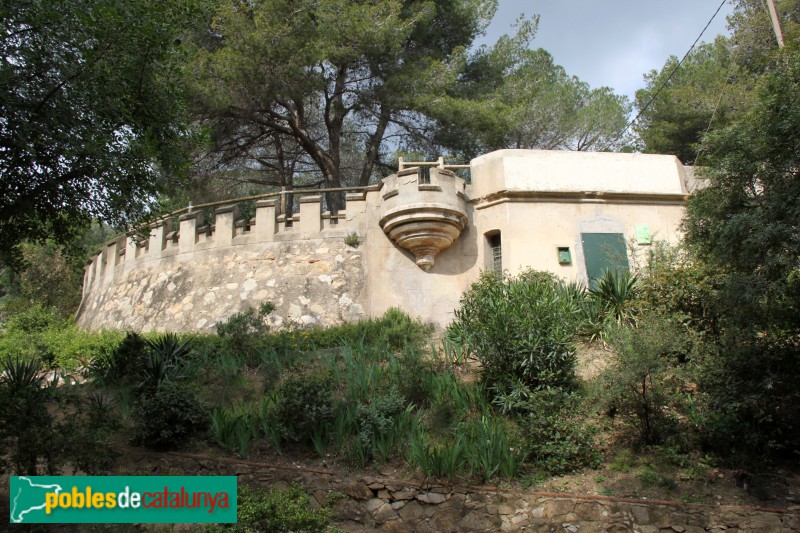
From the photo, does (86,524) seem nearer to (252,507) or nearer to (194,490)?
(194,490)

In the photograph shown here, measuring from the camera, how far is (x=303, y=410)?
25.6ft

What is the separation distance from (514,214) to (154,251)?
9068mm

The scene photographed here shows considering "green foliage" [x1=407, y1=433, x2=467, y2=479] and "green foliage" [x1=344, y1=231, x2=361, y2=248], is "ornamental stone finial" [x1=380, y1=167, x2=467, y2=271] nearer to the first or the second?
"green foliage" [x1=344, y1=231, x2=361, y2=248]

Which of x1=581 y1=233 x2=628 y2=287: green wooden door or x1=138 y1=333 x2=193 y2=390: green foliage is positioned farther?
x1=581 y1=233 x2=628 y2=287: green wooden door

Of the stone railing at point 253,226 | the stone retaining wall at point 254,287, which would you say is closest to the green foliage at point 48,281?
the stone railing at point 253,226

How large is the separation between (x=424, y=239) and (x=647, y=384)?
6.18 m

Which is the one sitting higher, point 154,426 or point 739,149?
point 739,149

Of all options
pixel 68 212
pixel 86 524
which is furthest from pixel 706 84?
pixel 86 524

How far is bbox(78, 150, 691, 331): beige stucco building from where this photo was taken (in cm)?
1327

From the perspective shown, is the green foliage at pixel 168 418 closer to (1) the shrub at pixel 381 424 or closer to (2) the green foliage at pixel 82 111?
(1) the shrub at pixel 381 424

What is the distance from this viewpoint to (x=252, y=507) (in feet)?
20.7

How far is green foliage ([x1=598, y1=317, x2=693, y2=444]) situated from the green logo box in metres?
4.84

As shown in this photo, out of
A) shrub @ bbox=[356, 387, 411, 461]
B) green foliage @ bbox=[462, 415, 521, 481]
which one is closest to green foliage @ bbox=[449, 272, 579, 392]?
green foliage @ bbox=[462, 415, 521, 481]

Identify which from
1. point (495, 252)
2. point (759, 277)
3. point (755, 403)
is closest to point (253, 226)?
point (495, 252)
